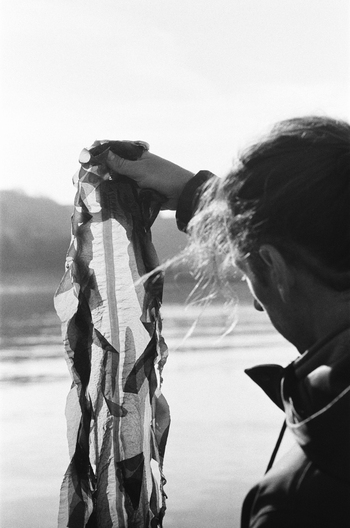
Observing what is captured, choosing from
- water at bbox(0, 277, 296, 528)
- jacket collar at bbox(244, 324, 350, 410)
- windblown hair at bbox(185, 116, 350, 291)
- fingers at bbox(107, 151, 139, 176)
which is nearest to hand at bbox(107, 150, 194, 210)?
fingers at bbox(107, 151, 139, 176)

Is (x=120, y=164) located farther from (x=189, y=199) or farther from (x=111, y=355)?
(x=111, y=355)

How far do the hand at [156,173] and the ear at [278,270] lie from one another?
55cm

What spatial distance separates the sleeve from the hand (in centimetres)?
3

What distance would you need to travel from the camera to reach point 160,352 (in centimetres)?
195

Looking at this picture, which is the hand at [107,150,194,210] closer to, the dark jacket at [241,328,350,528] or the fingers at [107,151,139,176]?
the fingers at [107,151,139,176]

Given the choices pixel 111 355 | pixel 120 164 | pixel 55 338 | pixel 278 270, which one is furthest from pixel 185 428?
pixel 55 338

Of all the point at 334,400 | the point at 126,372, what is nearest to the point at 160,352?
the point at 126,372

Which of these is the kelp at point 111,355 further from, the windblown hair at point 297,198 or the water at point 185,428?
the windblown hair at point 297,198

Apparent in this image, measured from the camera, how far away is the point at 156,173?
176cm

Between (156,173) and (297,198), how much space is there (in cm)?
66

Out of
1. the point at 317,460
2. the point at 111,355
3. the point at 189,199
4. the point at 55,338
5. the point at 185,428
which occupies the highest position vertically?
the point at 189,199

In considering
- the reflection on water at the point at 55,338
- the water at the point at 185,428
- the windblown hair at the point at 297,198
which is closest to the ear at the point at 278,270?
the windblown hair at the point at 297,198

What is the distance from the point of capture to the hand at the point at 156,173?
1713mm

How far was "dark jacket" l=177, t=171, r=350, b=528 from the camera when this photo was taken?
3.48 feet
